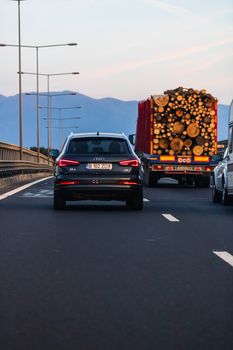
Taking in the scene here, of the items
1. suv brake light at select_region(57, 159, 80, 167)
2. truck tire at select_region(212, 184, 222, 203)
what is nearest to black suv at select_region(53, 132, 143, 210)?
suv brake light at select_region(57, 159, 80, 167)

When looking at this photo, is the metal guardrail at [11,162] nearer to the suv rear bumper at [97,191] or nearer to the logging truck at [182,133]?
the logging truck at [182,133]

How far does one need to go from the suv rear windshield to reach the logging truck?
13.6 m

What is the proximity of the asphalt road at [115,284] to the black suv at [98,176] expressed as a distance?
2050 mm

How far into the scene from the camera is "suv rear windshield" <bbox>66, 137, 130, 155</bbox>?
58.5ft

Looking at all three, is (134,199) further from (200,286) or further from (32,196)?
(200,286)

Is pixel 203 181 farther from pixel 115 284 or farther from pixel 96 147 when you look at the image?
pixel 115 284

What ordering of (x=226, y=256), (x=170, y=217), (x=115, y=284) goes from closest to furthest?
(x=115, y=284) → (x=226, y=256) → (x=170, y=217)

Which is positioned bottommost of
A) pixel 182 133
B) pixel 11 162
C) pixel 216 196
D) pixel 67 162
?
pixel 216 196

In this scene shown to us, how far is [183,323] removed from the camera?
6.37 meters

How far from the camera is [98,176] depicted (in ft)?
57.3

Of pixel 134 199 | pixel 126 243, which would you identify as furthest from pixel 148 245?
pixel 134 199

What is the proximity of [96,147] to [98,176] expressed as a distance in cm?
73

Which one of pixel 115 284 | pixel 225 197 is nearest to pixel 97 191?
pixel 225 197

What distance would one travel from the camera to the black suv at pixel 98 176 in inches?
687
